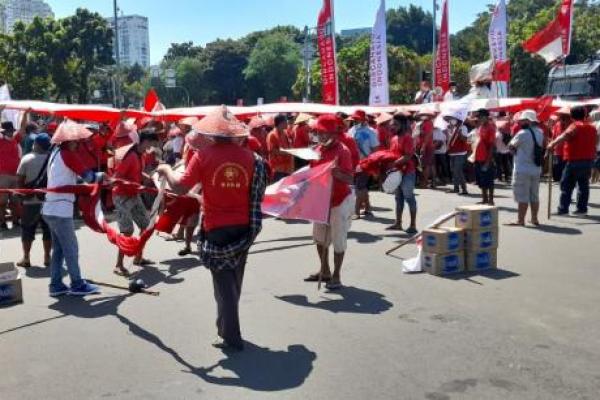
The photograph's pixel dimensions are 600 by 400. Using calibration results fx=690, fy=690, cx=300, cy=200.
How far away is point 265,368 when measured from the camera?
5387 mm

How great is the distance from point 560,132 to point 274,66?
68.2 metres

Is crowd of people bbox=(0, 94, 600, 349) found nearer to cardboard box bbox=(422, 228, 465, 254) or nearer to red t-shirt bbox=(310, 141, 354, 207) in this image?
red t-shirt bbox=(310, 141, 354, 207)

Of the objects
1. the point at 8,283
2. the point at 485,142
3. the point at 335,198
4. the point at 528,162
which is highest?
the point at 485,142

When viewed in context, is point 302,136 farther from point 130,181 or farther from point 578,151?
point 130,181

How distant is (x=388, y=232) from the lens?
11.2m

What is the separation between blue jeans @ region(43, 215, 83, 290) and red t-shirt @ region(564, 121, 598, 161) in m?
8.78

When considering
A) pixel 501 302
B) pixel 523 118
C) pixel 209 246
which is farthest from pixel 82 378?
pixel 523 118

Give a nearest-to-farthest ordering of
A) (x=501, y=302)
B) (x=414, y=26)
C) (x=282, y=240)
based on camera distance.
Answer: (x=501, y=302), (x=282, y=240), (x=414, y=26)

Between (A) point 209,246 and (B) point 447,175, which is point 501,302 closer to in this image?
(A) point 209,246

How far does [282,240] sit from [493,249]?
350 centimetres

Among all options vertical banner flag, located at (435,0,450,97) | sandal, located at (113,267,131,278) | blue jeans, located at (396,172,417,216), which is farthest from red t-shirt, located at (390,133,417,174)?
vertical banner flag, located at (435,0,450,97)

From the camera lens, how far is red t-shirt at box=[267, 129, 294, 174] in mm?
13055

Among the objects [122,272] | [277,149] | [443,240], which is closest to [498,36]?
[277,149]

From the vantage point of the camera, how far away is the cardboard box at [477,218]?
8312 mm
